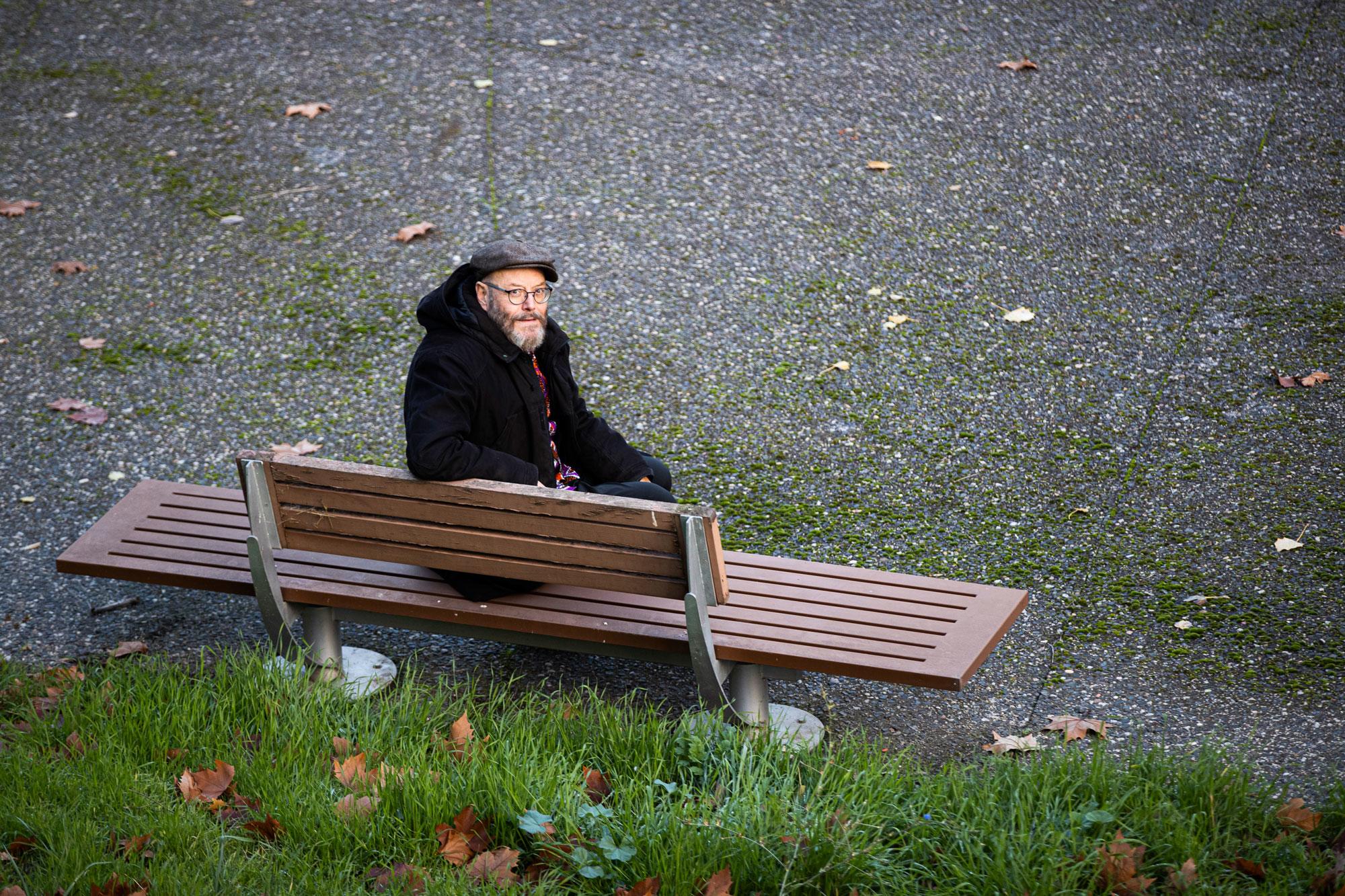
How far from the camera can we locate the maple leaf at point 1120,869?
3145mm

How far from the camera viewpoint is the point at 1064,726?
4070mm

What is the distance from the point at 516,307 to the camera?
13.9ft

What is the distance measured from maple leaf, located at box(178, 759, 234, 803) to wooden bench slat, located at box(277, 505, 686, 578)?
2.45ft

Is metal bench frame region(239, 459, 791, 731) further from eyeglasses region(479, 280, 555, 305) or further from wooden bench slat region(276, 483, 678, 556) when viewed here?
eyeglasses region(479, 280, 555, 305)

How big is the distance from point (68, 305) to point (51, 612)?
8.52 feet

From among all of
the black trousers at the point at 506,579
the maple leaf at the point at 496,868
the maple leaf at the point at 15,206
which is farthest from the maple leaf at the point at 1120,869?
the maple leaf at the point at 15,206

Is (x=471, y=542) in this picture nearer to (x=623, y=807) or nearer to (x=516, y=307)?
(x=516, y=307)

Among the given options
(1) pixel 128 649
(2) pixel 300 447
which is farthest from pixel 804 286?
(1) pixel 128 649

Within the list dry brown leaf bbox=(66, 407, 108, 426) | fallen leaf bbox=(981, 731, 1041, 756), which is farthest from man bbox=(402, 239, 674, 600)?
dry brown leaf bbox=(66, 407, 108, 426)

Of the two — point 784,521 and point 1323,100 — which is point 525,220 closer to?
point 784,521

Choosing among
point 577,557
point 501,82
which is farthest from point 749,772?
point 501,82

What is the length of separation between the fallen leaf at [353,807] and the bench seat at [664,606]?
2.34 ft

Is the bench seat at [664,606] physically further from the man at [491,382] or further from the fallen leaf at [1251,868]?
the fallen leaf at [1251,868]

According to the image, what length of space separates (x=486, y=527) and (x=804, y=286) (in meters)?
3.26
